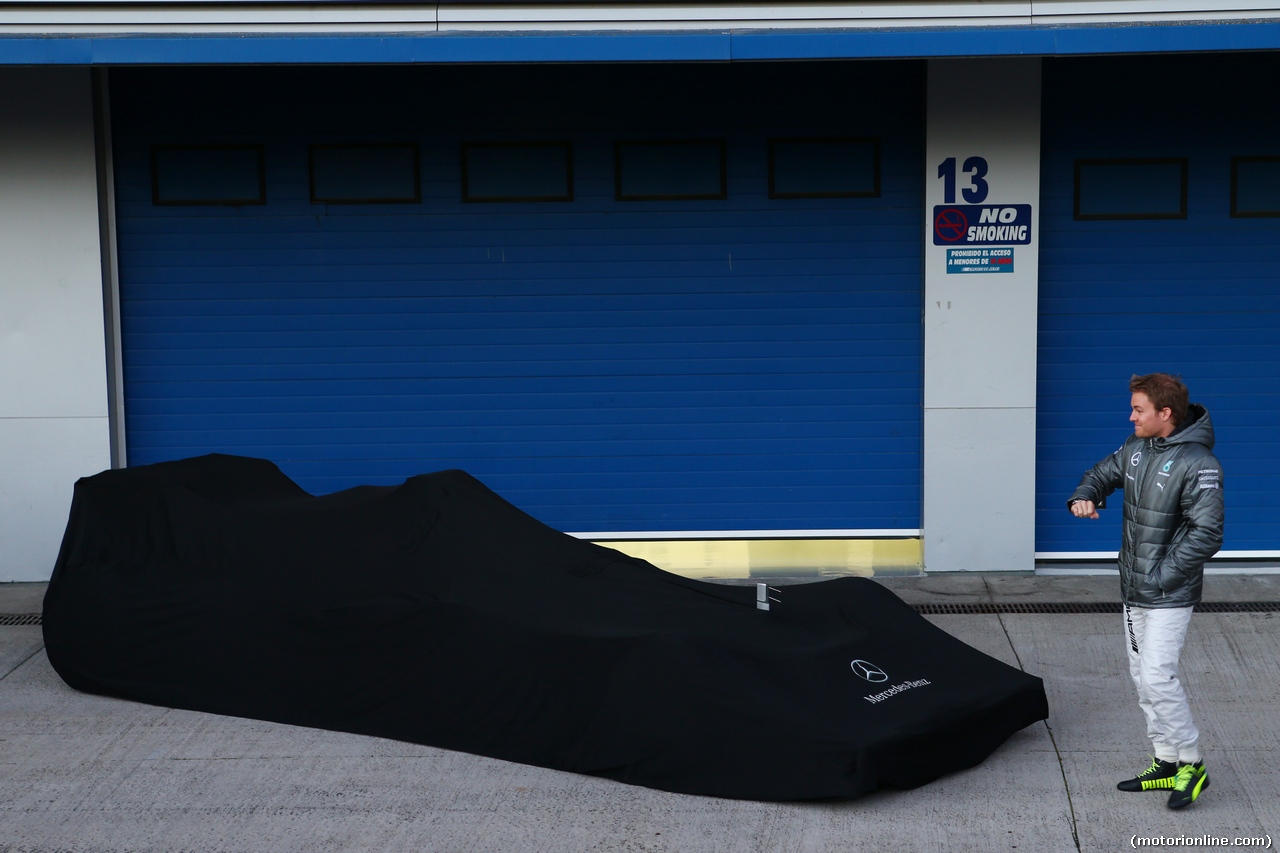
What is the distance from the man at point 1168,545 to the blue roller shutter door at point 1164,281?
371cm

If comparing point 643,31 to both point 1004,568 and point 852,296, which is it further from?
point 1004,568

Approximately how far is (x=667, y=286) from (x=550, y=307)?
83 centimetres

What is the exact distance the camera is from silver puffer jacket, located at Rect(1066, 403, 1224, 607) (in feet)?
15.3

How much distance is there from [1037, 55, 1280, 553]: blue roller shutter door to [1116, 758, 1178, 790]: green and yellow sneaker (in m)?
3.83

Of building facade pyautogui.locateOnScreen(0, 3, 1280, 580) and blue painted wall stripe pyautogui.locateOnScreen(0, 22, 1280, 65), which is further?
building facade pyautogui.locateOnScreen(0, 3, 1280, 580)

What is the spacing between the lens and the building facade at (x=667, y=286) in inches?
326

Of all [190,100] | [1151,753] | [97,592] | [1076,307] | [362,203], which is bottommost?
[1151,753]

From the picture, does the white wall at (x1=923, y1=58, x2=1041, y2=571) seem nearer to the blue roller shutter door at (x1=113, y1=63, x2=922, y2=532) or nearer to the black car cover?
the blue roller shutter door at (x1=113, y1=63, x2=922, y2=532)

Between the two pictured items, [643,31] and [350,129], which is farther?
[350,129]

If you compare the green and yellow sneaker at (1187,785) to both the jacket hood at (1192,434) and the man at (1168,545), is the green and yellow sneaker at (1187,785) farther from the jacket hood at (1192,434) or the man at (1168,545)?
the jacket hood at (1192,434)

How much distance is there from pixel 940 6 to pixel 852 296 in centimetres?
200

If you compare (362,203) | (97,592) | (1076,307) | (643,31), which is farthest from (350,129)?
(1076,307)

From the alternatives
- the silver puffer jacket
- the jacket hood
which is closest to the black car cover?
the silver puffer jacket

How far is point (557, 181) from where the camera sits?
8484mm
